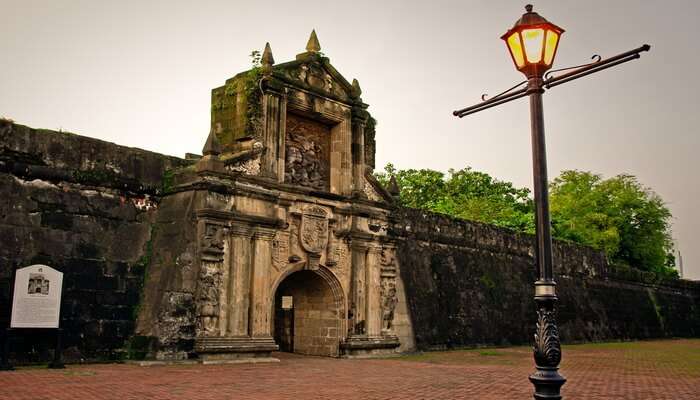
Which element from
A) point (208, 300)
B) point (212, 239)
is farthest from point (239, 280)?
point (212, 239)

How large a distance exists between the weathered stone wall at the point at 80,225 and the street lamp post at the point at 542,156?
841 cm

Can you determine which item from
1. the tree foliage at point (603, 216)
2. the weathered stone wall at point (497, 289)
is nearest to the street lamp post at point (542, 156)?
the weathered stone wall at point (497, 289)

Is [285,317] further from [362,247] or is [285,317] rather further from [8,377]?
[8,377]

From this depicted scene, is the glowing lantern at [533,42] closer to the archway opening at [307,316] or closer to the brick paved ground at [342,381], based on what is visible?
the brick paved ground at [342,381]

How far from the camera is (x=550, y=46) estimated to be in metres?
5.70

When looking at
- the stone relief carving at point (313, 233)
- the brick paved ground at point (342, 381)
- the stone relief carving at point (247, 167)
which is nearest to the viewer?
the brick paved ground at point (342, 381)

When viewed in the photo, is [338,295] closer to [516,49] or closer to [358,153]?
[358,153]

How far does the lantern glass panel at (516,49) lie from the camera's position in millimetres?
5734

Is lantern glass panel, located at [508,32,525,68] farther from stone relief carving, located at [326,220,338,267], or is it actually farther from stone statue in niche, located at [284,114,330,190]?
stone relief carving, located at [326,220,338,267]

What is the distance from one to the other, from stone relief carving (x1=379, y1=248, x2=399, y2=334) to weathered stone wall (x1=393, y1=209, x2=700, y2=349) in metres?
1.26

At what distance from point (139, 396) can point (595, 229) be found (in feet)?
102

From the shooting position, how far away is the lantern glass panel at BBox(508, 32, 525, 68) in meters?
5.73

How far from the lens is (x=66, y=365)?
1098 centimetres

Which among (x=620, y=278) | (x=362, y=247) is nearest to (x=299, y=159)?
(x=362, y=247)
